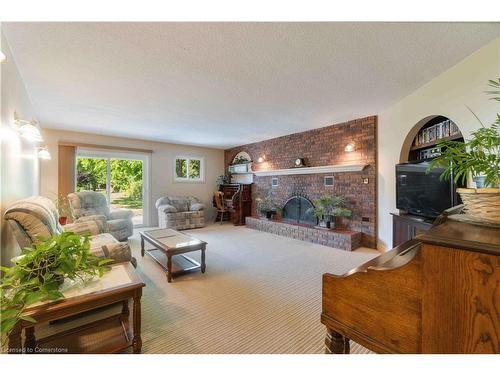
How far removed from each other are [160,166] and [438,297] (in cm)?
634

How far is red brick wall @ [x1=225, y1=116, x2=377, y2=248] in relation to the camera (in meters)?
3.76

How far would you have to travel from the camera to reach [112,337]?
1451mm

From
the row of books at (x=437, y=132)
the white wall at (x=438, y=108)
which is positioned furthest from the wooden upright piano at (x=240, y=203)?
the row of books at (x=437, y=132)

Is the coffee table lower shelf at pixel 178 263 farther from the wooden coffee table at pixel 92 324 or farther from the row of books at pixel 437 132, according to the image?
A: the row of books at pixel 437 132

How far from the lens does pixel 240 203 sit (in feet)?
20.1

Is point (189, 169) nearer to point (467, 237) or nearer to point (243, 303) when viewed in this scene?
point (243, 303)

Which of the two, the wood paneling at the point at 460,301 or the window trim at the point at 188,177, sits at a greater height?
the window trim at the point at 188,177

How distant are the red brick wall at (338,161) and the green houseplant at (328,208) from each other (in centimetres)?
17

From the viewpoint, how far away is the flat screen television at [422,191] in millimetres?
2244

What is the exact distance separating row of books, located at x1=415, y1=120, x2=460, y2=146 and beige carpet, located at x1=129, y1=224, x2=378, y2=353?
6.19ft

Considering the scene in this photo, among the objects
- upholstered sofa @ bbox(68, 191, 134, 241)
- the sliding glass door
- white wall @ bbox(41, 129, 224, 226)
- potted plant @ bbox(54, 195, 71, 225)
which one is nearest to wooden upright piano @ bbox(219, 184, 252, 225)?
white wall @ bbox(41, 129, 224, 226)

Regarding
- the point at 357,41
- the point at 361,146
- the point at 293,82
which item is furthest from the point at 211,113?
the point at 361,146

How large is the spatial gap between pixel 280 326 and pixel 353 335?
1.06 metres

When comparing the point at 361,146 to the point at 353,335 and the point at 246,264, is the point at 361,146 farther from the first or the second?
the point at 353,335
